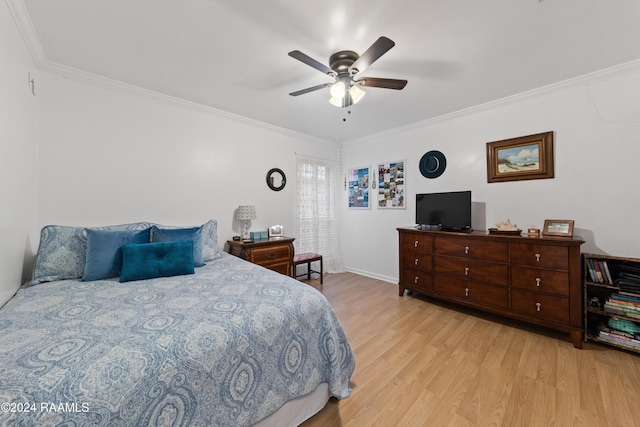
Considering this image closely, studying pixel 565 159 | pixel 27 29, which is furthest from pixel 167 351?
pixel 565 159

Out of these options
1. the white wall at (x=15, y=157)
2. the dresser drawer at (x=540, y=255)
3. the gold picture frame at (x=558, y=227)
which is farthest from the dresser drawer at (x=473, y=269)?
the white wall at (x=15, y=157)

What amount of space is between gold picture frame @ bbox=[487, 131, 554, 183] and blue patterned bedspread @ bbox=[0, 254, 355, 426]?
277cm

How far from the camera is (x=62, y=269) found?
188cm

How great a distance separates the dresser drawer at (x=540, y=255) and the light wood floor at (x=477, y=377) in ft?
2.28

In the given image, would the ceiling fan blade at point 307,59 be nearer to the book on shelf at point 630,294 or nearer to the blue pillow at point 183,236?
the blue pillow at point 183,236

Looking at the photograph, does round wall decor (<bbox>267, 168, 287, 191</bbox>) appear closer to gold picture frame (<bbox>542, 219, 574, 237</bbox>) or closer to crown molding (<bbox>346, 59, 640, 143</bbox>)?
crown molding (<bbox>346, 59, 640, 143</bbox>)

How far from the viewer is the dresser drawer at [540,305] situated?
2152mm

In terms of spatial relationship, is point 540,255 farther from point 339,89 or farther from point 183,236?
point 183,236

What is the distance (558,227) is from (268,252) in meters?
3.20

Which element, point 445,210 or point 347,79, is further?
point 445,210

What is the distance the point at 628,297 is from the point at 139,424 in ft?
11.2

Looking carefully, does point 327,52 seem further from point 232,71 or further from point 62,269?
point 62,269

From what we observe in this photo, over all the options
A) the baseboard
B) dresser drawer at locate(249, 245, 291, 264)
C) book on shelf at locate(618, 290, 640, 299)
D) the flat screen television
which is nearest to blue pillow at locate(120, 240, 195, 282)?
dresser drawer at locate(249, 245, 291, 264)

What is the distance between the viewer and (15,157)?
1642mm
